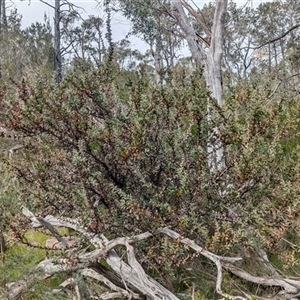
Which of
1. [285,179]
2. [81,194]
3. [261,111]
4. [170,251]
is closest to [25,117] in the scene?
[81,194]

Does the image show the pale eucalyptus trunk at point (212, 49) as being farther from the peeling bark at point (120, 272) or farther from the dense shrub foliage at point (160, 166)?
the peeling bark at point (120, 272)

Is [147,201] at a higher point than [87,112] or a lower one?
lower

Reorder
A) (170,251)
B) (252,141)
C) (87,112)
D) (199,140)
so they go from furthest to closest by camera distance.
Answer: (87,112)
(199,140)
(252,141)
(170,251)

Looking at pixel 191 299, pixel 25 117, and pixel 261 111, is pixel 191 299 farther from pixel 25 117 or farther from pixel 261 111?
pixel 25 117

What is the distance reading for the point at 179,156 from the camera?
2688mm

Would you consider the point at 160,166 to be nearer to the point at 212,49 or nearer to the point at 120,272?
the point at 120,272

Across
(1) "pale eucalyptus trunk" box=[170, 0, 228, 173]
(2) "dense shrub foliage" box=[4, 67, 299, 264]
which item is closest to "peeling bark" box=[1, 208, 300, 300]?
(2) "dense shrub foliage" box=[4, 67, 299, 264]

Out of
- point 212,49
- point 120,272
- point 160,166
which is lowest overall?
point 120,272

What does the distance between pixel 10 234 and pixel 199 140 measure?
1303 millimetres

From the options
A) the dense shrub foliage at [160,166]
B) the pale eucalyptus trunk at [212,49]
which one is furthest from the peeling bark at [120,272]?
the pale eucalyptus trunk at [212,49]

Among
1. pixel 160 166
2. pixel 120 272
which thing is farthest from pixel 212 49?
pixel 120 272

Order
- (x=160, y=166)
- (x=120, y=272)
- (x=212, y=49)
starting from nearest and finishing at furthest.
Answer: (x=120, y=272) → (x=160, y=166) → (x=212, y=49)

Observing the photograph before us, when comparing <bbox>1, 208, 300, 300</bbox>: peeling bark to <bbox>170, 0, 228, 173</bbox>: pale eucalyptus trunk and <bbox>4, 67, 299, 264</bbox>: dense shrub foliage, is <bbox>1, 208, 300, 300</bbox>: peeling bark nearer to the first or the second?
<bbox>4, 67, 299, 264</bbox>: dense shrub foliage

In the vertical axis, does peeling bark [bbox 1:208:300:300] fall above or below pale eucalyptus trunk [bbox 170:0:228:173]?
below
